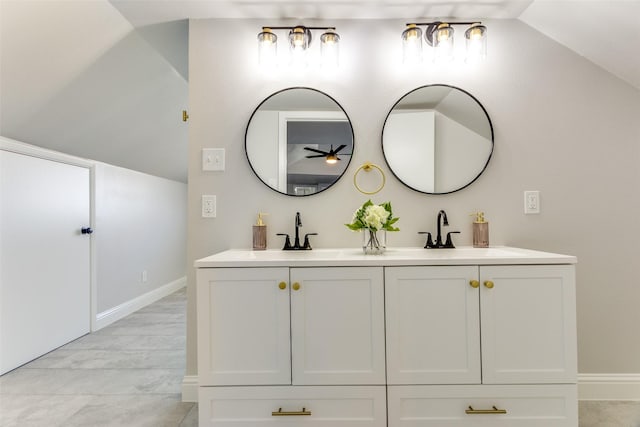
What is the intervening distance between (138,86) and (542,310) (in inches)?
112

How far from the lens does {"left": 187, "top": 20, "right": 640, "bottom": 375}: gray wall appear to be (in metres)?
1.80

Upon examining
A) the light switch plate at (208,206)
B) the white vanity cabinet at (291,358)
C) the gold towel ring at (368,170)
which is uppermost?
the gold towel ring at (368,170)

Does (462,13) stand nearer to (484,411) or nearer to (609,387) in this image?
(484,411)

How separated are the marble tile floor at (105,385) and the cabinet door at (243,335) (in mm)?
512

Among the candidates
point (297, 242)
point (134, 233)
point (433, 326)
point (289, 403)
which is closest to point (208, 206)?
point (297, 242)

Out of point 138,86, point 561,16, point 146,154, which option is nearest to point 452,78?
point 561,16

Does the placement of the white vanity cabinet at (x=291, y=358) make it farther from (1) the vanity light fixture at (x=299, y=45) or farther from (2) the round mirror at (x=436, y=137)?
(1) the vanity light fixture at (x=299, y=45)

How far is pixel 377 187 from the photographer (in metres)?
1.87

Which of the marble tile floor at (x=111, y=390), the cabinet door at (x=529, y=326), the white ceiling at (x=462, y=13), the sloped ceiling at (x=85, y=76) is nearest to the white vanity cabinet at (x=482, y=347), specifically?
the cabinet door at (x=529, y=326)

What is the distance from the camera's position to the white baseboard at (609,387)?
5.77 ft

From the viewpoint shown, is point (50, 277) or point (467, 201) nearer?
point (467, 201)

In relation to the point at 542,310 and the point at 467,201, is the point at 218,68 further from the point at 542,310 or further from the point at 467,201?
the point at 542,310

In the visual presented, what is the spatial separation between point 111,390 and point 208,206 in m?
1.22

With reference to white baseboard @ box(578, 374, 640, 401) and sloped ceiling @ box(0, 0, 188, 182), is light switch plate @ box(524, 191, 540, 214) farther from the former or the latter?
sloped ceiling @ box(0, 0, 188, 182)
